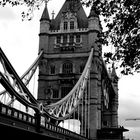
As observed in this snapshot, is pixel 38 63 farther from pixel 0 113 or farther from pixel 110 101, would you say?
pixel 0 113

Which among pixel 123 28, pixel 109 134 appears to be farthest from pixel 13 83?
pixel 109 134

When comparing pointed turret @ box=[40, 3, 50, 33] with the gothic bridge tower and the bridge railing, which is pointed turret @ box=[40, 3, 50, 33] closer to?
the gothic bridge tower

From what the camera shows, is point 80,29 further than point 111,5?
Yes

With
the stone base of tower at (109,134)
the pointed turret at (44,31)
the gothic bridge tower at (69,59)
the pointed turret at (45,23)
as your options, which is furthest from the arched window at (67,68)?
the stone base of tower at (109,134)

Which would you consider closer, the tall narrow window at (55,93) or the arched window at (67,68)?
the tall narrow window at (55,93)

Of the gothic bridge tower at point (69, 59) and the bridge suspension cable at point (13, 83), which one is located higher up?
the gothic bridge tower at point (69, 59)

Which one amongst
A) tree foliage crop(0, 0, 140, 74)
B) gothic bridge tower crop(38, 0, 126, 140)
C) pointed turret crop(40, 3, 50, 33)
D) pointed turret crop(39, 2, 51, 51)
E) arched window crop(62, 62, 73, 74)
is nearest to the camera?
tree foliage crop(0, 0, 140, 74)

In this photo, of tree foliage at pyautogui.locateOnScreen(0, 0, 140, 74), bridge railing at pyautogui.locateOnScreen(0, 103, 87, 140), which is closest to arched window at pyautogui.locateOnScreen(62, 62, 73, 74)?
bridge railing at pyautogui.locateOnScreen(0, 103, 87, 140)

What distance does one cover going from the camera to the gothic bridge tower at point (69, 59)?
62781 millimetres

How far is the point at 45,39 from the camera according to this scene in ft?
222

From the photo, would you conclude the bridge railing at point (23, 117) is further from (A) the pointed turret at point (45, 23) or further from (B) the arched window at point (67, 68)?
(A) the pointed turret at point (45, 23)

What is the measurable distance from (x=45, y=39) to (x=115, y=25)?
53.6 m

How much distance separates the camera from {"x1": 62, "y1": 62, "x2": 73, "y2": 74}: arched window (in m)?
65.4

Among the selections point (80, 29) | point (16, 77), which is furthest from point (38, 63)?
point (16, 77)
